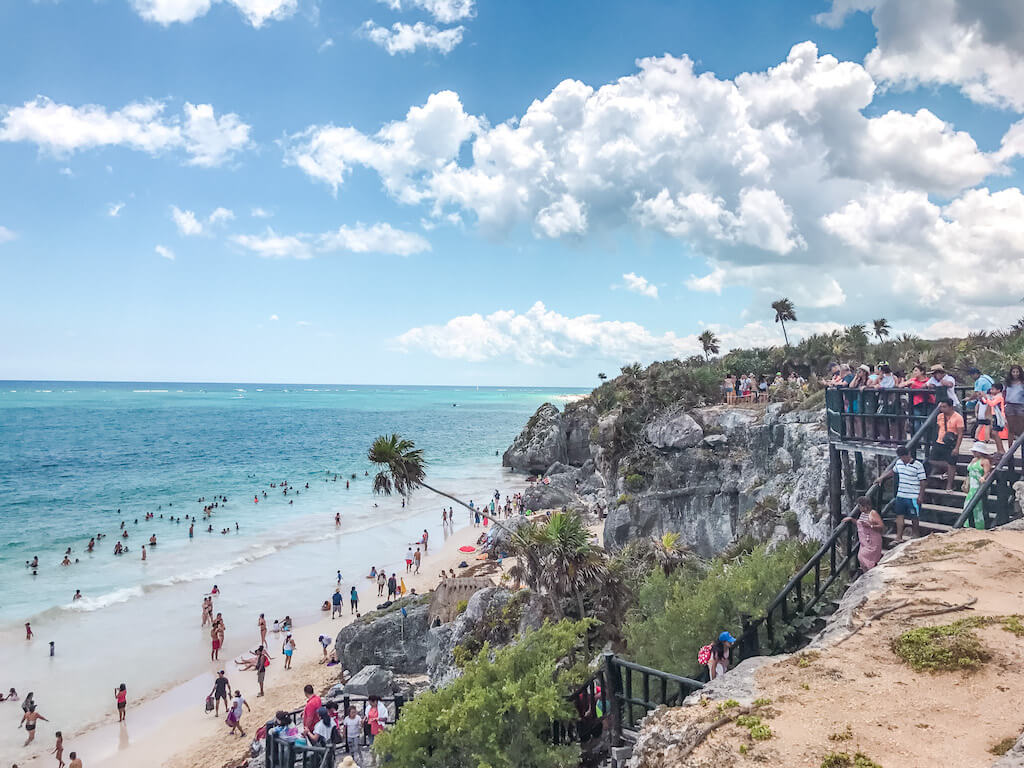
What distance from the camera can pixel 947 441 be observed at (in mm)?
11242

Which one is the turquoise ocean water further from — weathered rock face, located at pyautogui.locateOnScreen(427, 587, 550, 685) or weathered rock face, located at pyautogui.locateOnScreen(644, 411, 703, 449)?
weathered rock face, located at pyautogui.locateOnScreen(644, 411, 703, 449)

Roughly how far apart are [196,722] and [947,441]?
2338 centimetres

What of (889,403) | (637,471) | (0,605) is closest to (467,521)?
(637,471)

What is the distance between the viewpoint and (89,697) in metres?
Answer: 22.8

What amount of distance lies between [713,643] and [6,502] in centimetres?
6909

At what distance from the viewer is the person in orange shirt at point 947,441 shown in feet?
36.1

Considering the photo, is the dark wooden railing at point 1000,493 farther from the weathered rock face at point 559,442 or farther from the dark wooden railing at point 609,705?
the weathered rock face at point 559,442

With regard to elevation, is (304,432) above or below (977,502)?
below

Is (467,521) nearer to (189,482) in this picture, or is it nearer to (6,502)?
(189,482)

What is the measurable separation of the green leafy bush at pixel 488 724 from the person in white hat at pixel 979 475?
278 inches

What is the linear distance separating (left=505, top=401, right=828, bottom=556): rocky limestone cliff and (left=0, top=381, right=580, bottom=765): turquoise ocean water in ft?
56.4

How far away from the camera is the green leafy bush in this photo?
7.95 metres

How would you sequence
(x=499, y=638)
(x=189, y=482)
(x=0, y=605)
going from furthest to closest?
(x=189, y=482), (x=0, y=605), (x=499, y=638)

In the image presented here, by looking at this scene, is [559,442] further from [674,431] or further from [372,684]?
[372,684]
